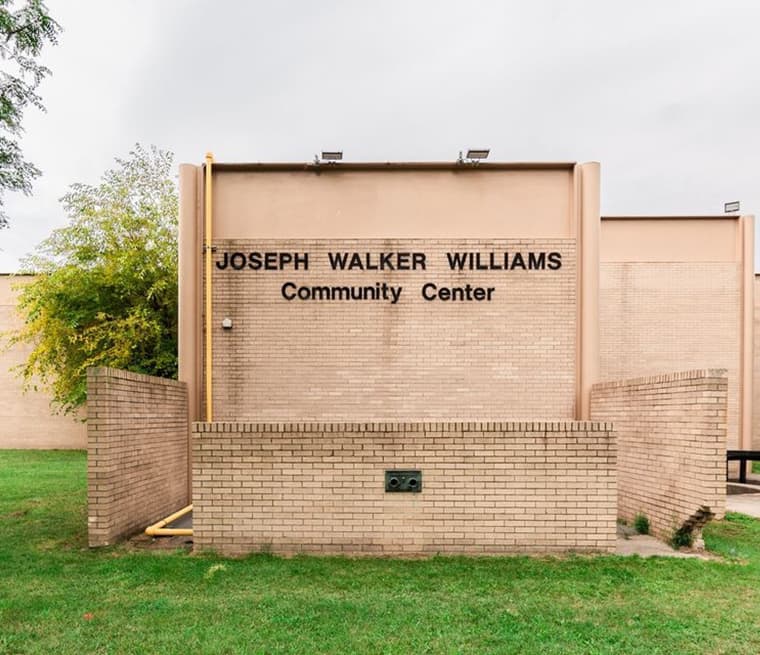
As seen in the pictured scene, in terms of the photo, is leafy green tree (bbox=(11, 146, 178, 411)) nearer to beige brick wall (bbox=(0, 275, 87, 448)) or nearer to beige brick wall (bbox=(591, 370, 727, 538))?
beige brick wall (bbox=(0, 275, 87, 448))

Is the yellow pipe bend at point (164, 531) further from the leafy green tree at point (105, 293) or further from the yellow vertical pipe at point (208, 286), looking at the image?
the leafy green tree at point (105, 293)

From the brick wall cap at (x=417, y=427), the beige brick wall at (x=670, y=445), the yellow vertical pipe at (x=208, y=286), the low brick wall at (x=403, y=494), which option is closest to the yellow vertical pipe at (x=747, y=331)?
the beige brick wall at (x=670, y=445)

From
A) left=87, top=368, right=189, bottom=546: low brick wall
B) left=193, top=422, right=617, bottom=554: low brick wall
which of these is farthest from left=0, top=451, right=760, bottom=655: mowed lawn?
left=87, top=368, right=189, bottom=546: low brick wall

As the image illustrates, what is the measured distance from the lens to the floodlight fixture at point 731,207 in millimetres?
14141

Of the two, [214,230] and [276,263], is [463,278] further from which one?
[214,230]

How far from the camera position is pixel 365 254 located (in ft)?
30.6

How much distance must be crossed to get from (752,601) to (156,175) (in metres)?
19.3

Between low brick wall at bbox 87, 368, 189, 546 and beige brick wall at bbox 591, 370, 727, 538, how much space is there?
6.04 metres

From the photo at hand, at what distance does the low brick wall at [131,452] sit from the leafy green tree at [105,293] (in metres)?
8.37

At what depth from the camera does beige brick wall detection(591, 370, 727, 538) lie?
6078mm

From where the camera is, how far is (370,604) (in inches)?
175

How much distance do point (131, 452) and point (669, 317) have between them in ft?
42.8

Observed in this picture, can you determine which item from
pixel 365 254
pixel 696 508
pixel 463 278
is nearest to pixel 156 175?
pixel 365 254

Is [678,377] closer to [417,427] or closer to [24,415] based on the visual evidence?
[417,427]
